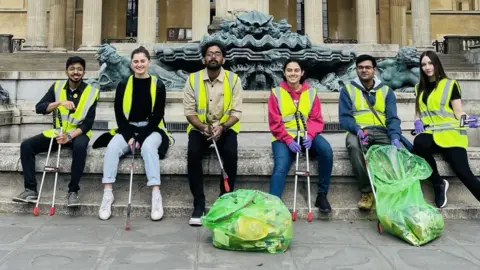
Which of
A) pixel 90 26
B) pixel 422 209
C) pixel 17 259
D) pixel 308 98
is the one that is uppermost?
pixel 90 26

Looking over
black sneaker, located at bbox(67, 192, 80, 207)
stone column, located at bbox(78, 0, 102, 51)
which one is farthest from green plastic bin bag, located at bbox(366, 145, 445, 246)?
stone column, located at bbox(78, 0, 102, 51)

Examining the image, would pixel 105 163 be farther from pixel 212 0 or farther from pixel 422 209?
pixel 212 0

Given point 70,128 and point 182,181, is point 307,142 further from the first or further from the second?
point 70,128

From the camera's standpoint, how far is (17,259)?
339cm

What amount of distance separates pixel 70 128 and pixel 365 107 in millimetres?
3758

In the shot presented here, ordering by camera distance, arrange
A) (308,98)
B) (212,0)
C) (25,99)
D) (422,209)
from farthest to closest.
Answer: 1. (212,0)
2. (25,99)
3. (308,98)
4. (422,209)

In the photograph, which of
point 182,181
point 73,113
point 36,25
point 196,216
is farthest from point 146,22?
point 196,216

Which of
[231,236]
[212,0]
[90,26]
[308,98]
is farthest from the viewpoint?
[212,0]

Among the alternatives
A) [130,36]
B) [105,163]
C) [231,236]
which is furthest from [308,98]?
[130,36]

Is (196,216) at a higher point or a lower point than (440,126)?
lower

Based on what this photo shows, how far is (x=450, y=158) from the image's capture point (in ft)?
15.9

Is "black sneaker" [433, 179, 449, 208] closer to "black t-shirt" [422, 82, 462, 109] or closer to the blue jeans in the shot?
"black t-shirt" [422, 82, 462, 109]

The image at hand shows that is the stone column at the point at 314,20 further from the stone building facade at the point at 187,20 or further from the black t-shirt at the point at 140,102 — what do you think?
the black t-shirt at the point at 140,102

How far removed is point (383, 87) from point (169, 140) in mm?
2847
